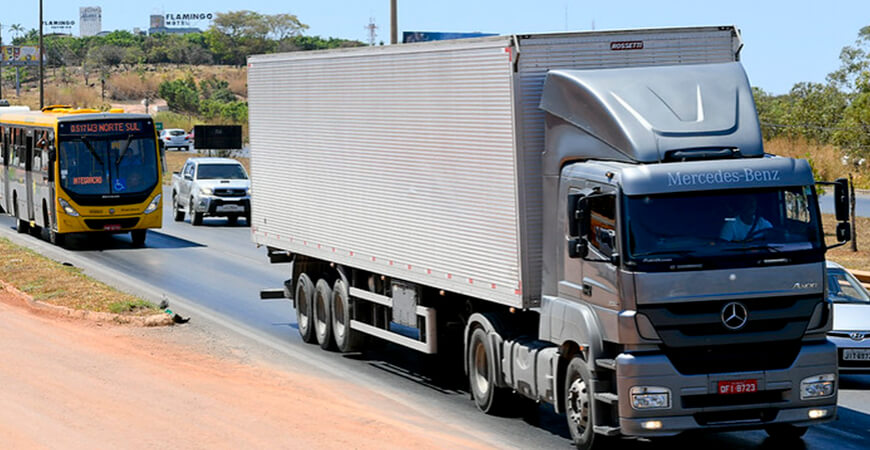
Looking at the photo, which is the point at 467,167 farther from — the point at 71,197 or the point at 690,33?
the point at 71,197

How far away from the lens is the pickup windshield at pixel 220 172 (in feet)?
128

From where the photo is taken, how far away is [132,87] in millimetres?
151125

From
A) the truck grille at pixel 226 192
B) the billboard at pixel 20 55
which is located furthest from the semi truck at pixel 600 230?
the billboard at pixel 20 55

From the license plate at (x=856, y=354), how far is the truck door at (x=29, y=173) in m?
24.3

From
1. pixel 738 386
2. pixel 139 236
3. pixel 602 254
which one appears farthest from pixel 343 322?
pixel 139 236

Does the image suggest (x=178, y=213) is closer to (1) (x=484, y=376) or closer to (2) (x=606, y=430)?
(1) (x=484, y=376)

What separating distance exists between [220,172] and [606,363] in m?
29.5

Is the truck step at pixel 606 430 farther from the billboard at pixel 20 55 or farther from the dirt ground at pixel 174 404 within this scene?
the billboard at pixel 20 55

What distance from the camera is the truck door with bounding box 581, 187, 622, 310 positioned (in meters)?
11.1

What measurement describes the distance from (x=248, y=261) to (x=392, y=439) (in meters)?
17.0

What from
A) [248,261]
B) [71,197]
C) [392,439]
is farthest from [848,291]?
[71,197]

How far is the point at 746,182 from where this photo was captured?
438 inches

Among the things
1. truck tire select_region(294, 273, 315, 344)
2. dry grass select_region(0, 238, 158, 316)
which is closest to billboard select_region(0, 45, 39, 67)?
dry grass select_region(0, 238, 158, 316)

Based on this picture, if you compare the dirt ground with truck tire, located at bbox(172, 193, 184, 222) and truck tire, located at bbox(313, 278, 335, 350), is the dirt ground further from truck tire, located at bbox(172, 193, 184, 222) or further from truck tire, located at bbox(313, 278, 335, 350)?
truck tire, located at bbox(172, 193, 184, 222)
